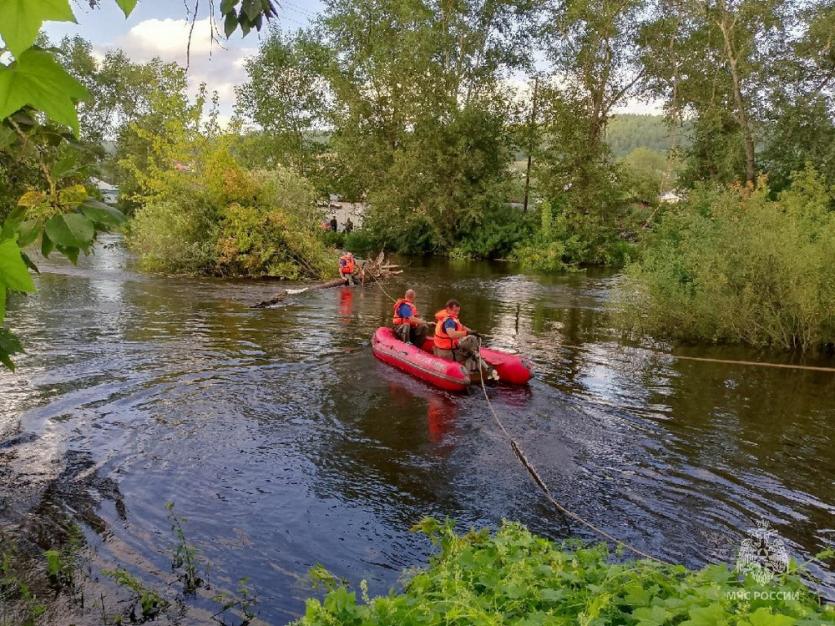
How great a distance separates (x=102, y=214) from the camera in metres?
2.01

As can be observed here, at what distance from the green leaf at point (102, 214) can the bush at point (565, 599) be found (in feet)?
6.91

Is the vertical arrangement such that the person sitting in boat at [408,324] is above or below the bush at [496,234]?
below

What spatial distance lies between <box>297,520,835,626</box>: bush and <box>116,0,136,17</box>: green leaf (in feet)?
8.52

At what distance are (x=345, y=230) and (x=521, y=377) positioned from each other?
32850mm

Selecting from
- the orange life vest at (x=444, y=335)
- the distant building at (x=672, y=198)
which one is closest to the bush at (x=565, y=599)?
the orange life vest at (x=444, y=335)

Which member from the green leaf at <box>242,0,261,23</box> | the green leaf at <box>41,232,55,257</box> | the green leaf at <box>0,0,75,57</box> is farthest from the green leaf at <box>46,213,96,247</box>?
the green leaf at <box>242,0,261,23</box>

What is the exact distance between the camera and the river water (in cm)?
688

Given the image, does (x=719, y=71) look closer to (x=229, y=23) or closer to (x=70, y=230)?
(x=229, y=23)

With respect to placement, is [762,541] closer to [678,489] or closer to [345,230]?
[678,489]

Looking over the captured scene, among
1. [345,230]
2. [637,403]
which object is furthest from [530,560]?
[345,230]

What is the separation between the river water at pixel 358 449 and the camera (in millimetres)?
6883

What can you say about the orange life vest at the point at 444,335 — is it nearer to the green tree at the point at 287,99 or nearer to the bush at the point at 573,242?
the bush at the point at 573,242

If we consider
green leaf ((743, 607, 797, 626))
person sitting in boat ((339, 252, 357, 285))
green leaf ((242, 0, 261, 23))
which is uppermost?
green leaf ((242, 0, 261, 23))

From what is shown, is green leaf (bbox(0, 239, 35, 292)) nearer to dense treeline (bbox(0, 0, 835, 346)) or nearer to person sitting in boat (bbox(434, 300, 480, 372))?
person sitting in boat (bbox(434, 300, 480, 372))
